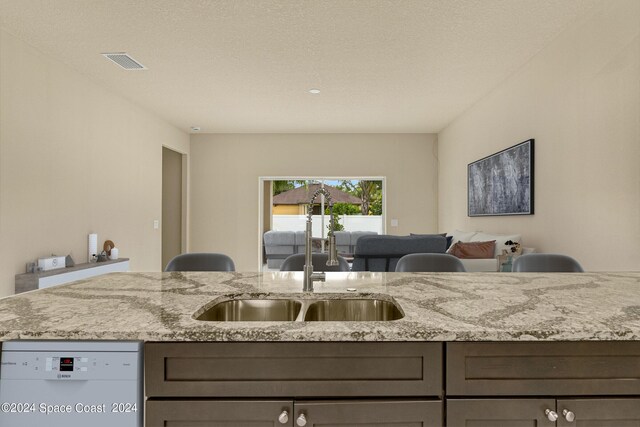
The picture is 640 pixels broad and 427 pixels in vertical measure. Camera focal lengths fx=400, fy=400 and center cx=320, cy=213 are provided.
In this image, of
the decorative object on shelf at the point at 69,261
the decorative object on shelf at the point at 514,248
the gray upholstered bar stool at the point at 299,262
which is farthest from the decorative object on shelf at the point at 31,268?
the decorative object on shelf at the point at 514,248

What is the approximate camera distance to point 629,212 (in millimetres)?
2537

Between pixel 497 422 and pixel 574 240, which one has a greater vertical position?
pixel 574 240

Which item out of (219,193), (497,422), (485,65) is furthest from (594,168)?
(219,193)

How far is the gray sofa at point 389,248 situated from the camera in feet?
11.9

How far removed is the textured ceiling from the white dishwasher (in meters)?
2.57

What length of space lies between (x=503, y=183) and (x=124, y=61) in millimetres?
4060

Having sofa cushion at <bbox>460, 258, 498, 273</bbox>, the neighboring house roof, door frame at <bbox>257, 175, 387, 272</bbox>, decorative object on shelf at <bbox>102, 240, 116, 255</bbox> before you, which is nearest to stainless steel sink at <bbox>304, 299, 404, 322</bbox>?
sofa cushion at <bbox>460, 258, 498, 273</bbox>

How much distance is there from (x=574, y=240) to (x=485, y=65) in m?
1.89

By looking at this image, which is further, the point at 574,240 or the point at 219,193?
the point at 219,193

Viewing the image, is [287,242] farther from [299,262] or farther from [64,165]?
[299,262]

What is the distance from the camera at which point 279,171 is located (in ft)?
23.4

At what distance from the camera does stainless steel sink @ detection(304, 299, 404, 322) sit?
1.47 m

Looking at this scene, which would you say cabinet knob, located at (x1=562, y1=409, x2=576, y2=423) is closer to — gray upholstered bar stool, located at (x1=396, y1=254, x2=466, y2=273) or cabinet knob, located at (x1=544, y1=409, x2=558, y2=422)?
cabinet knob, located at (x1=544, y1=409, x2=558, y2=422)

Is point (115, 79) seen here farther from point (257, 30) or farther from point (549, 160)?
point (549, 160)
